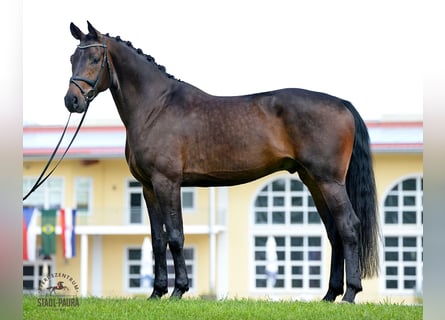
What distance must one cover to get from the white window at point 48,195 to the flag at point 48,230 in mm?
1101

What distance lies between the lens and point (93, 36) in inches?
308

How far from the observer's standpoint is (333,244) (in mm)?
8109

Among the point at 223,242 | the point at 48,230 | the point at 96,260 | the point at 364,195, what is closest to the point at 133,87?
the point at 364,195

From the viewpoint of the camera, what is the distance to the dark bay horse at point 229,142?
7.73 meters

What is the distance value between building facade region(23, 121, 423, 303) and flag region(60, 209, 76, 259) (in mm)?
473

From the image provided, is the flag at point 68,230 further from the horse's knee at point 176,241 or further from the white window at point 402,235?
the horse's knee at point 176,241

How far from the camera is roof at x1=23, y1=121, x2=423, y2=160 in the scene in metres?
34.0

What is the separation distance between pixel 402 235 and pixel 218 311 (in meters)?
29.9

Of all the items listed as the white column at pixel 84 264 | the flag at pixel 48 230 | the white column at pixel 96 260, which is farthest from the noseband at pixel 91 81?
the white column at pixel 96 260

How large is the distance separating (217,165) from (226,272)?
29.8 meters

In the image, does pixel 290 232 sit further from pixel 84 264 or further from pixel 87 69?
pixel 87 69

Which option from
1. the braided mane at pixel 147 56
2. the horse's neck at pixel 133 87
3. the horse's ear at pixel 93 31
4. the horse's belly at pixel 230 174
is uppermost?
the horse's ear at pixel 93 31

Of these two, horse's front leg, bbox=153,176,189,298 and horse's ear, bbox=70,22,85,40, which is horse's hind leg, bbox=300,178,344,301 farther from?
horse's ear, bbox=70,22,85,40

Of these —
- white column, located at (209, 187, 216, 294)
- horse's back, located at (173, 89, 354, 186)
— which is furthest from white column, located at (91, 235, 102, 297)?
horse's back, located at (173, 89, 354, 186)
